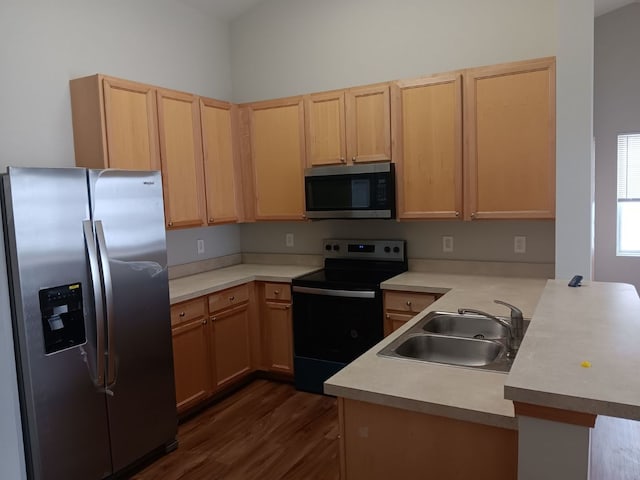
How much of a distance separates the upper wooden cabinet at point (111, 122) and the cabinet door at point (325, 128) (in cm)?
119

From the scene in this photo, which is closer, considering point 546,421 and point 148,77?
point 546,421

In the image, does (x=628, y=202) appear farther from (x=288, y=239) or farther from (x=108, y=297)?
(x=108, y=297)

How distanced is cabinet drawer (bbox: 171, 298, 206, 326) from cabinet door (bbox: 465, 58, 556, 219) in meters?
1.93

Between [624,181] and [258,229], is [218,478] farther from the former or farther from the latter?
[624,181]

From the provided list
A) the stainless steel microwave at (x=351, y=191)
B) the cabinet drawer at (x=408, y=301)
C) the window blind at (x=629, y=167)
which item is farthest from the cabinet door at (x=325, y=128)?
the window blind at (x=629, y=167)

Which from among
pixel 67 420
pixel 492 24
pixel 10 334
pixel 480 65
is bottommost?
pixel 67 420

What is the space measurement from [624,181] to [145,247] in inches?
211

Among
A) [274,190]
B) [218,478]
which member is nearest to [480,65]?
[274,190]

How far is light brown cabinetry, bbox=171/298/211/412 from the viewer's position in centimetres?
312

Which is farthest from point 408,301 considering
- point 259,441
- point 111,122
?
point 111,122

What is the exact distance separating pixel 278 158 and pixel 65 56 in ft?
5.33

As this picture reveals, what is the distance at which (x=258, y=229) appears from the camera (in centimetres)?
447

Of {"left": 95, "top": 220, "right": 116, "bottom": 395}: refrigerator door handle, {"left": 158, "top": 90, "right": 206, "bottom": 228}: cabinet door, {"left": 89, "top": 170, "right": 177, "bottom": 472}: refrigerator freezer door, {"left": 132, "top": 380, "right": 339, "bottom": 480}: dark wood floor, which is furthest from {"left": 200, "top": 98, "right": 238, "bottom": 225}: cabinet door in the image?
{"left": 132, "top": 380, "right": 339, "bottom": 480}: dark wood floor

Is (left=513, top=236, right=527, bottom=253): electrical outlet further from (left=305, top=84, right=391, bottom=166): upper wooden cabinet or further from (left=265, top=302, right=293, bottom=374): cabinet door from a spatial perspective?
(left=265, top=302, right=293, bottom=374): cabinet door
